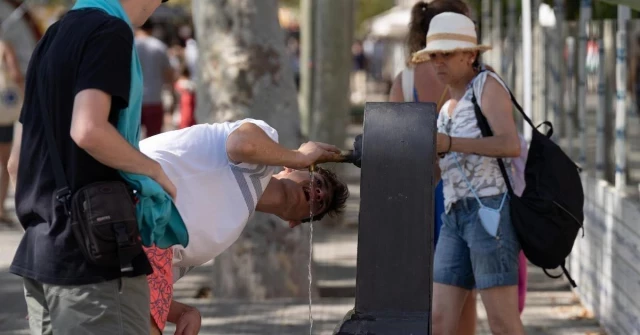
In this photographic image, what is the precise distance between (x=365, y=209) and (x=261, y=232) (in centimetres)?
438

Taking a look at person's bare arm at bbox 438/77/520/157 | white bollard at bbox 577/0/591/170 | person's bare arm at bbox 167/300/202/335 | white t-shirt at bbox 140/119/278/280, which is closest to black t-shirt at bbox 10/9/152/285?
white t-shirt at bbox 140/119/278/280

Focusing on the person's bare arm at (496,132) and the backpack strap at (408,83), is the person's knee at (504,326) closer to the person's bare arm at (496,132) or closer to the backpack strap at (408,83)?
the person's bare arm at (496,132)

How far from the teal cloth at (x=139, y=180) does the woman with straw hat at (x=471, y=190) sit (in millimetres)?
1560

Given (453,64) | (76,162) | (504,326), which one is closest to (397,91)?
(453,64)

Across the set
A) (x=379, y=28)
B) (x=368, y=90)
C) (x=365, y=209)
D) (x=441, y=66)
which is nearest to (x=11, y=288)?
(x=441, y=66)

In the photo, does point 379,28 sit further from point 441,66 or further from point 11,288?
point 441,66

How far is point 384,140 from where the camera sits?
12.8 feet

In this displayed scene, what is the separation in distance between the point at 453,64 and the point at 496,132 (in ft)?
1.16

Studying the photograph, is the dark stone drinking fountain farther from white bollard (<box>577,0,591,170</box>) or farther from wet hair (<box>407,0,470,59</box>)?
white bollard (<box>577,0,591,170</box>)

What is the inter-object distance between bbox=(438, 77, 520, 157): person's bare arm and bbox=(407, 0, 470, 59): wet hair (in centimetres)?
73

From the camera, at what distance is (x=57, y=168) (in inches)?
131

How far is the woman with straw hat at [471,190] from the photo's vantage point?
16.2 ft

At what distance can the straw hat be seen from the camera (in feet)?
16.4

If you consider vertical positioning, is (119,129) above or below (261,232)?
above
